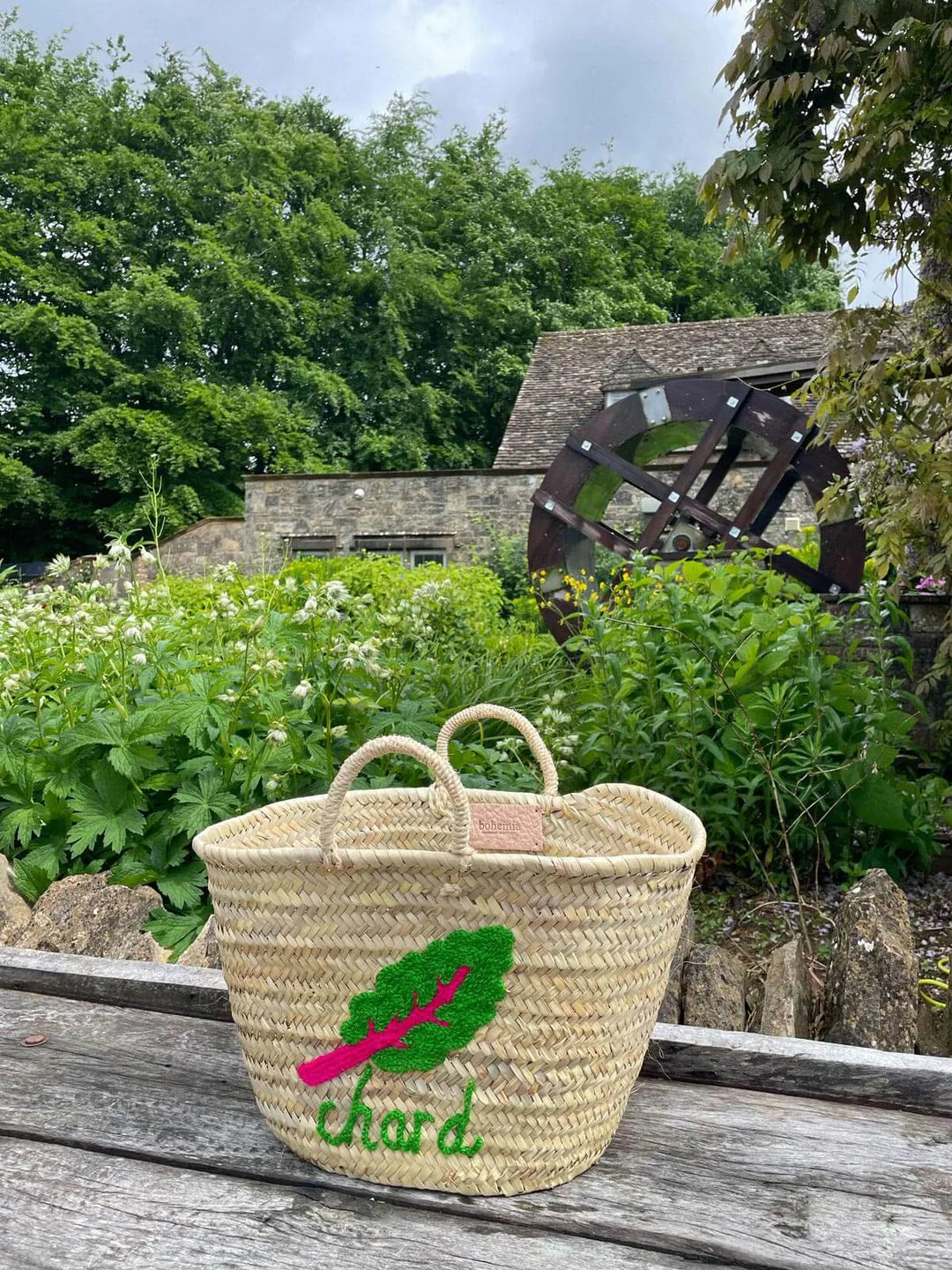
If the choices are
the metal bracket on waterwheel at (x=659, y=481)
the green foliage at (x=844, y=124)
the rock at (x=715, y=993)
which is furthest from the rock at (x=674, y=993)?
the metal bracket on waterwheel at (x=659, y=481)

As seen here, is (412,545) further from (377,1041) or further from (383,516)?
(377,1041)

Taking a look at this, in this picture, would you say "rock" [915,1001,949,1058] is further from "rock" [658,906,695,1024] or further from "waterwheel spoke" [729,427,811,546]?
"waterwheel spoke" [729,427,811,546]

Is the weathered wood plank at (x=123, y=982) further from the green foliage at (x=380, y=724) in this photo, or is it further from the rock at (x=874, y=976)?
the rock at (x=874, y=976)

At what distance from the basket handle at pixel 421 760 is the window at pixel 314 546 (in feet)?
40.6

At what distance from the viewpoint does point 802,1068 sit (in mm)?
1228

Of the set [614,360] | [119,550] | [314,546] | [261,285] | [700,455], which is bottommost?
[119,550]

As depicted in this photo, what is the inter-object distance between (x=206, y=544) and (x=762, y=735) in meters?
11.9

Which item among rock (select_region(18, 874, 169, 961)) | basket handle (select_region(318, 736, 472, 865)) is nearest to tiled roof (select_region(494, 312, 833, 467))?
rock (select_region(18, 874, 169, 961))

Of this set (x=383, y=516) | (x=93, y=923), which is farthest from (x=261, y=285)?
(x=93, y=923)

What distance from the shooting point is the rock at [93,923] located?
1819mm

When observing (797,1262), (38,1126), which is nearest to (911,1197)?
(797,1262)

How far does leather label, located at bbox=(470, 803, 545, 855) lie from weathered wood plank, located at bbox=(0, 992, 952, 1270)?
0.33 meters

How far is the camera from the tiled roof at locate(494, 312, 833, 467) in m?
14.2

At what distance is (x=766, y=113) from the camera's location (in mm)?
2693
